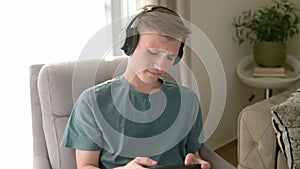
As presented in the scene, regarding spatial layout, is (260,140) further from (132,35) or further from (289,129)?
(132,35)

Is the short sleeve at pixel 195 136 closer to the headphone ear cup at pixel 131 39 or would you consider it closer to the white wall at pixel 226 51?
the headphone ear cup at pixel 131 39

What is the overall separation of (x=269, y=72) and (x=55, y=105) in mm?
1434

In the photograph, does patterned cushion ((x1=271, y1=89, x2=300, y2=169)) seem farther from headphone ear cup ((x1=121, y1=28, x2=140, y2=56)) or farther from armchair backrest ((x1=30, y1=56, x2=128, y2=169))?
headphone ear cup ((x1=121, y1=28, x2=140, y2=56))

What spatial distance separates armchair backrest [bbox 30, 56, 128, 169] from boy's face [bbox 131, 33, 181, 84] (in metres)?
0.22

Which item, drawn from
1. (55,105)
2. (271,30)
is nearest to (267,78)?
(271,30)

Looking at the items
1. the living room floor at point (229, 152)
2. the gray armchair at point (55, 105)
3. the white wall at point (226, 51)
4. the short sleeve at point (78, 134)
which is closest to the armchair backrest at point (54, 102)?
the gray armchair at point (55, 105)

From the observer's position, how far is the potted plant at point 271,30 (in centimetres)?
256

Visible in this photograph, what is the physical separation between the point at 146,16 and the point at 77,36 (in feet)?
2.72

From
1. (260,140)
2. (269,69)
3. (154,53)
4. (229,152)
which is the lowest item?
(229,152)

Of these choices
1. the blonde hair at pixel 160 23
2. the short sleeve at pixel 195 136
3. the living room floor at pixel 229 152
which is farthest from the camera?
the living room floor at pixel 229 152

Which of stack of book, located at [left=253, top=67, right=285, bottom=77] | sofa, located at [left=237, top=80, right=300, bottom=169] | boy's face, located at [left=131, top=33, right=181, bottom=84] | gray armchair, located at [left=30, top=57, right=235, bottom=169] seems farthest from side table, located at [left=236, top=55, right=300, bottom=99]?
boy's face, located at [left=131, top=33, right=181, bottom=84]

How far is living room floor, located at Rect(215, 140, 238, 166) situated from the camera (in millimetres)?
2676

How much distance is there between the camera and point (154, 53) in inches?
47.3

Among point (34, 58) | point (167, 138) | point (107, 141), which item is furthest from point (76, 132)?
point (34, 58)
